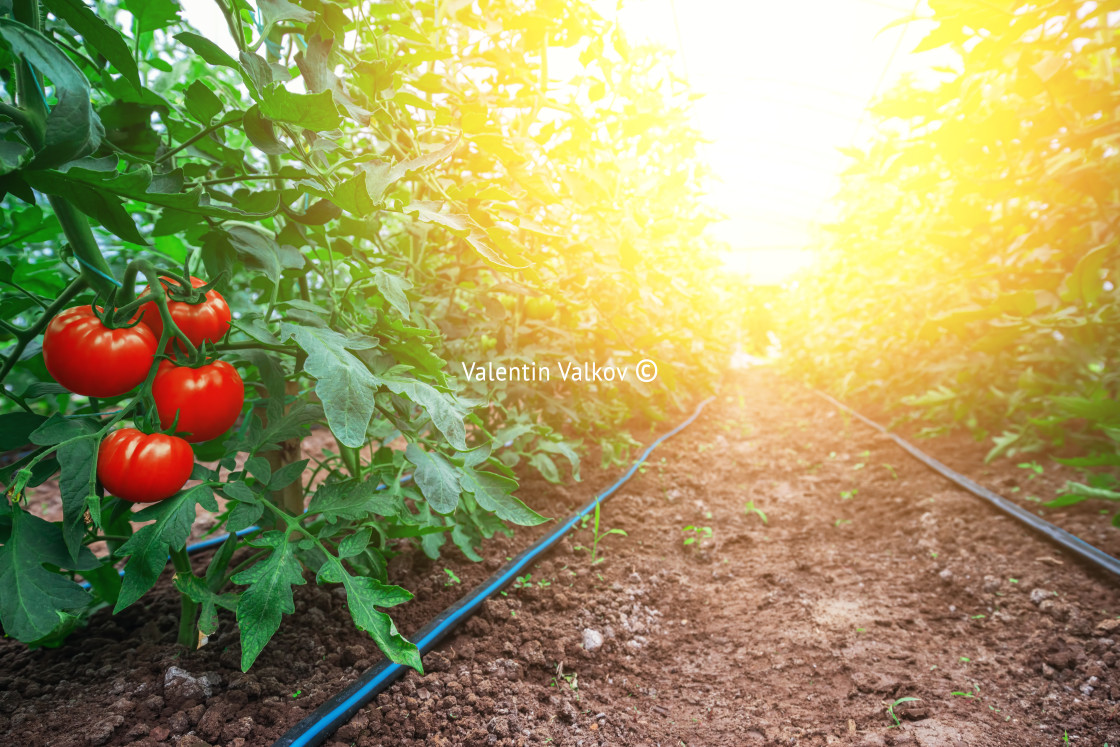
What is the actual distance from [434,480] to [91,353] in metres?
0.43

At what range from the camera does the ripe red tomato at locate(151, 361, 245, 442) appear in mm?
680

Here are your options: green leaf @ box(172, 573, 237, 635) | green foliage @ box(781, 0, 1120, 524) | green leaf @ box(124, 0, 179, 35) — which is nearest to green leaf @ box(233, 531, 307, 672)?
green leaf @ box(172, 573, 237, 635)

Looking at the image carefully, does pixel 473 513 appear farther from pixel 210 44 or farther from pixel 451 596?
pixel 210 44

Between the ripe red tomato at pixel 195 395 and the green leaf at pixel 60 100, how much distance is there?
252 millimetres

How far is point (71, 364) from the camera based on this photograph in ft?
2.02

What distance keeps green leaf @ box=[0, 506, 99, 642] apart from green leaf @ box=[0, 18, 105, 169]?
43 centimetres

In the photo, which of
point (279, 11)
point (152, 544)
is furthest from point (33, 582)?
point (279, 11)

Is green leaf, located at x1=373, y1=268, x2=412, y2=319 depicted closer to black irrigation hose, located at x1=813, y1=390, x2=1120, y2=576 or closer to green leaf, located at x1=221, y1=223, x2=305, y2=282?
green leaf, located at x1=221, y1=223, x2=305, y2=282

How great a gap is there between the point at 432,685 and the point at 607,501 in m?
1.22

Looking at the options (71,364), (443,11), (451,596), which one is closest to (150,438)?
(71,364)

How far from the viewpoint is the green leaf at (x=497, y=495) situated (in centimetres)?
91

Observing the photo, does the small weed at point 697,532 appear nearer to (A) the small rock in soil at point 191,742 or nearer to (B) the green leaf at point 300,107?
(A) the small rock in soil at point 191,742

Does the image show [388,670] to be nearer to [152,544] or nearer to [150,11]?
[152,544]

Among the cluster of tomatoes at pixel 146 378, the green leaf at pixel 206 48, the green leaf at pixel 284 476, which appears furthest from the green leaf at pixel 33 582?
the green leaf at pixel 206 48
